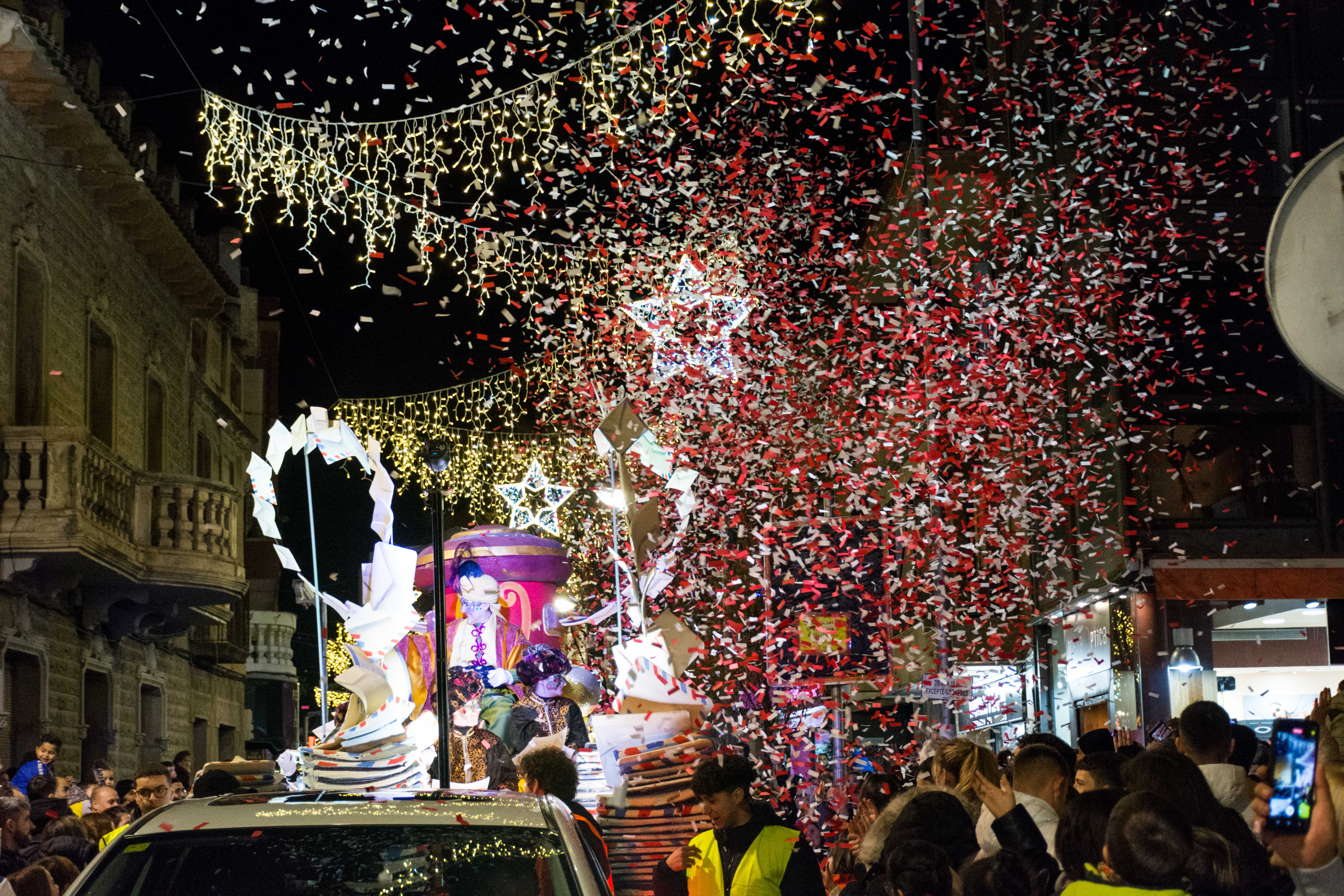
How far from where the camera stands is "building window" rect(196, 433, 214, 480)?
26.9 meters

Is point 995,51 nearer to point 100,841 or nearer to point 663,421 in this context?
point 663,421

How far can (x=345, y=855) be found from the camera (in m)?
4.28

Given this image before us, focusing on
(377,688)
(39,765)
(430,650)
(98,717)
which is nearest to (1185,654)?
(430,650)

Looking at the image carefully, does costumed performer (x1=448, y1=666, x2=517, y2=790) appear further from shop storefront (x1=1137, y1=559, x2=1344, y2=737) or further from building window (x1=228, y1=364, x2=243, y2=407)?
building window (x1=228, y1=364, x2=243, y2=407)

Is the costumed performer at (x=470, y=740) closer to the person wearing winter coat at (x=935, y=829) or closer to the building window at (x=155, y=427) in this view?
the person wearing winter coat at (x=935, y=829)

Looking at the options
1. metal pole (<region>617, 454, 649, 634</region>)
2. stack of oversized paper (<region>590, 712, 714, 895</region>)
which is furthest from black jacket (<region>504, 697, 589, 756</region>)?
stack of oversized paper (<region>590, 712, 714, 895</region>)

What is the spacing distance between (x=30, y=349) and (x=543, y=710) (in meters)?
9.45

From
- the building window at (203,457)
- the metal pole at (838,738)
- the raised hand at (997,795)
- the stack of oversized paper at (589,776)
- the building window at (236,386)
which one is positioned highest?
the building window at (236,386)

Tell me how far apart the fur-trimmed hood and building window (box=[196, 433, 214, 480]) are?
22.6m

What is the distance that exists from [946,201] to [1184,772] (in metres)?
22.8

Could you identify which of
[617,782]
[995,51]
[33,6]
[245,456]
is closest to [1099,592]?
[995,51]

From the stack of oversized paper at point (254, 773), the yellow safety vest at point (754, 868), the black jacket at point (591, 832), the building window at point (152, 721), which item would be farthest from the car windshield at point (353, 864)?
the building window at point (152, 721)

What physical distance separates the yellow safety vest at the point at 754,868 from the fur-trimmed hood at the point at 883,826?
1.50ft

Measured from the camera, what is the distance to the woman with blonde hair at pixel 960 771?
6.08 metres
